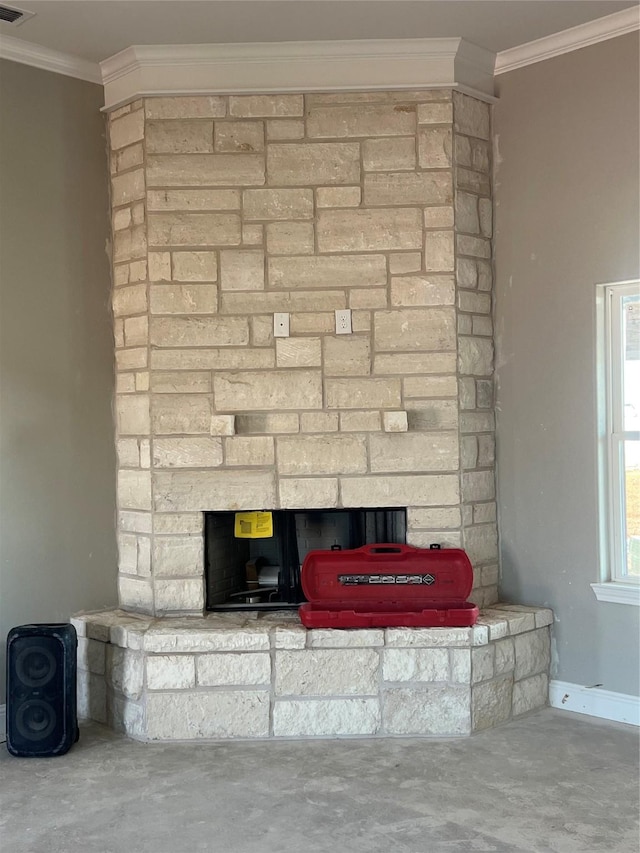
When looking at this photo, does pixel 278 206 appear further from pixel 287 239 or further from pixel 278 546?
pixel 278 546

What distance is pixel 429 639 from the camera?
148 inches

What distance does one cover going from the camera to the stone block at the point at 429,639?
3766 millimetres

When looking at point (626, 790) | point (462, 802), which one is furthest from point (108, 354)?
point (626, 790)

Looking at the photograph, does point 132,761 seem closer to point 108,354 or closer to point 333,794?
point 333,794

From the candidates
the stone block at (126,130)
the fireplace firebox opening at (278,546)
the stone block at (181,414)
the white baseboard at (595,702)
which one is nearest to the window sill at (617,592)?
the white baseboard at (595,702)

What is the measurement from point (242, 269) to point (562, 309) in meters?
1.53

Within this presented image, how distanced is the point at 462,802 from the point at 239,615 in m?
1.43

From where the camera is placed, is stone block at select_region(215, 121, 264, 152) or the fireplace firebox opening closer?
stone block at select_region(215, 121, 264, 152)

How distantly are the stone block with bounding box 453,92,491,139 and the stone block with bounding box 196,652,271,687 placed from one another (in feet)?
8.61

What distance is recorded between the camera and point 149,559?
4.14 meters

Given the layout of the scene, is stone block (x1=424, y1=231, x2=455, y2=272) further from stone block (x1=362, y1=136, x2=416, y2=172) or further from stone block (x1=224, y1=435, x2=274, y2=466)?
stone block (x1=224, y1=435, x2=274, y2=466)

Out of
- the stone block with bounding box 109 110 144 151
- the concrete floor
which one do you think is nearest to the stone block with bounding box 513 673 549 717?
the concrete floor

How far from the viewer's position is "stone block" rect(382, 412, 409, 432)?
4.04 meters

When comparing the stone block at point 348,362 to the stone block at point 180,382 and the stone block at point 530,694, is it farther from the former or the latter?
the stone block at point 530,694
